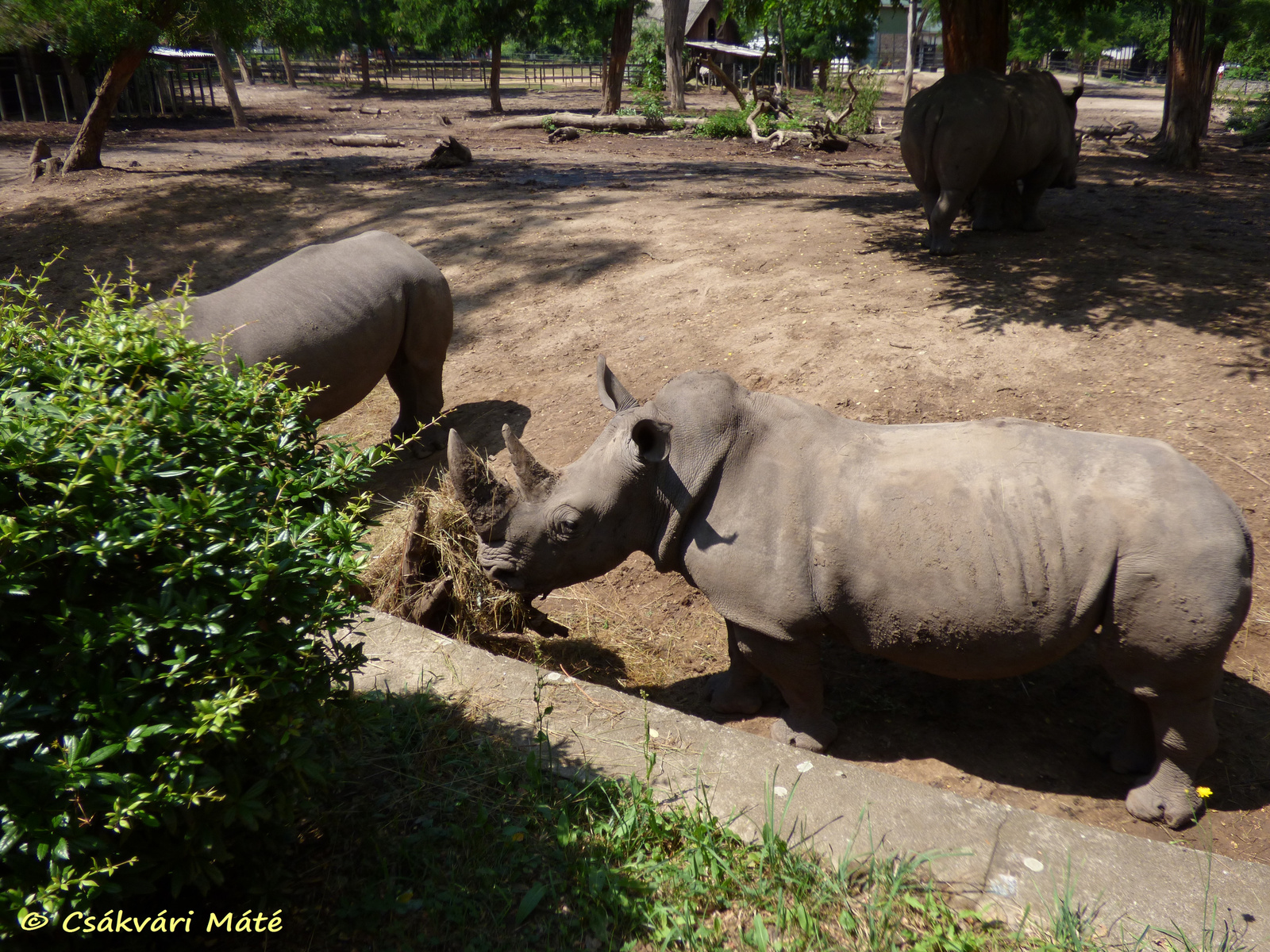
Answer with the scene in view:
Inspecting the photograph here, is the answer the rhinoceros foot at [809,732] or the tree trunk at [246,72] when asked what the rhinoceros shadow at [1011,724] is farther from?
the tree trunk at [246,72]

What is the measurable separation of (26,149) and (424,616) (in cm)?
2109

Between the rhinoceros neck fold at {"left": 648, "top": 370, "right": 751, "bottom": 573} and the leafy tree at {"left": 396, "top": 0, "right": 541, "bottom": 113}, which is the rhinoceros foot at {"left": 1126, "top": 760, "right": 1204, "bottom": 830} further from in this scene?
the leafy tree at {"left": 396, "top": 0, "right": 541, "bottom": 113}

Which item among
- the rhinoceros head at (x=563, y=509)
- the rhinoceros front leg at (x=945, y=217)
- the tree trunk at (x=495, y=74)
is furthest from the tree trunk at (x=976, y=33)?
the tree trunk at (x=495, y=74)

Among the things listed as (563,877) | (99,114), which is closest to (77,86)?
(99,114)

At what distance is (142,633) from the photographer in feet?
7.00

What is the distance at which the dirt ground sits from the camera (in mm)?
4414

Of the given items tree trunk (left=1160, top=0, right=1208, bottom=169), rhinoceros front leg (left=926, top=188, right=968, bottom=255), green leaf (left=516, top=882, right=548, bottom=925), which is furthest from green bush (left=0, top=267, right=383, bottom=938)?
tree trunk (left=1160, top=0, right=1208, bottom=169)

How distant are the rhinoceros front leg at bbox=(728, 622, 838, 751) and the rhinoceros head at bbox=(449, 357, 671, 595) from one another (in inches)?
24.9

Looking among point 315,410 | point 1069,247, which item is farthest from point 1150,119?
point 315,410

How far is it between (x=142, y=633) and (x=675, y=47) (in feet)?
Result: 91.6

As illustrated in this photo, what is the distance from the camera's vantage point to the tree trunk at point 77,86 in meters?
25.6

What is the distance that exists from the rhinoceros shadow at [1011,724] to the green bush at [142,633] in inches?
99.7

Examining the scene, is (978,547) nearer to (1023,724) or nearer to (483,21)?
(1023,724)

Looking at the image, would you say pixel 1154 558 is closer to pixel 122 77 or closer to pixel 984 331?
pixel 984 331
